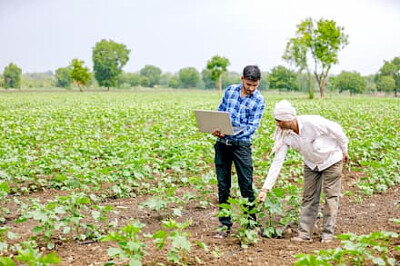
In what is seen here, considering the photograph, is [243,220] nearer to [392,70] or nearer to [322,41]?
[322,41]

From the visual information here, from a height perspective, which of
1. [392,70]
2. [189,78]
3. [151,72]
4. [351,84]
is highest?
[151,72]

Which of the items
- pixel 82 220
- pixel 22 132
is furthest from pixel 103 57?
pixel 82 220

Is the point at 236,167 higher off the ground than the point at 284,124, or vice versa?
the point at 284,124

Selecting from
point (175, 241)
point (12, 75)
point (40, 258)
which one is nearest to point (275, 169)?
point (175, 241)

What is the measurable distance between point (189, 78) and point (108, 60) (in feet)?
109

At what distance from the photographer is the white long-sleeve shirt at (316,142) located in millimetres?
4109

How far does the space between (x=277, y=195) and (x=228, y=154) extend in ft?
2.03

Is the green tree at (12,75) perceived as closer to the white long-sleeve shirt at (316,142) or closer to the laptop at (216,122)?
the laptop at (216,122)

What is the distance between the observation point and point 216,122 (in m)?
4.23

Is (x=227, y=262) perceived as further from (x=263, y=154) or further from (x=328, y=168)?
(x=263, y=154)

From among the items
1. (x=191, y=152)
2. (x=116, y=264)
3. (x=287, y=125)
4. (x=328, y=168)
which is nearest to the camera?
(x=116, y=264)

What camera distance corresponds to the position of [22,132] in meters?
11.1

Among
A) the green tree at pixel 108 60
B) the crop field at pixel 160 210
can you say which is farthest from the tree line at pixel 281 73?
the crop field at pixel 160 210

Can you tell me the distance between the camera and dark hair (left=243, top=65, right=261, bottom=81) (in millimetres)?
4102
